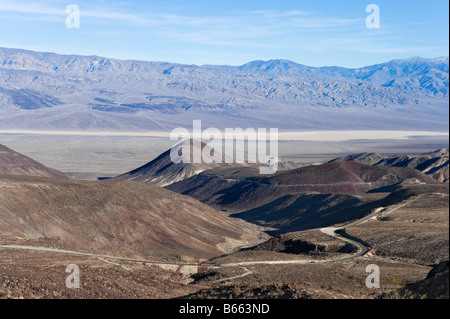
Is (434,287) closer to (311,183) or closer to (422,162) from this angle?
(311,183)

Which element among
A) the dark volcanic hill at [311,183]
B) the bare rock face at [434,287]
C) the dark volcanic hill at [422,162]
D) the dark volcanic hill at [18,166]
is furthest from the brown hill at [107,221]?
the dark volcanic hill at [422,162]

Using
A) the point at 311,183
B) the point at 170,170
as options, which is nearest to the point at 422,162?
the point at 311,183

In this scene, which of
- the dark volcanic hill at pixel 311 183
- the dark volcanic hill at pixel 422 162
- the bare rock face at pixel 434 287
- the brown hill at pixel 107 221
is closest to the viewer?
the bare rock face at pixel 434 287

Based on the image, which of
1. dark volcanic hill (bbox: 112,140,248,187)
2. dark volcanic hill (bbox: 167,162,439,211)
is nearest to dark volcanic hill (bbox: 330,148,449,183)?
dark volcanic hill (bbox: 167,162,439,211)

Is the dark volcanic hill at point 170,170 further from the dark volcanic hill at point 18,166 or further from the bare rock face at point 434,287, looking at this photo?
the bare rock face at point 434,287
